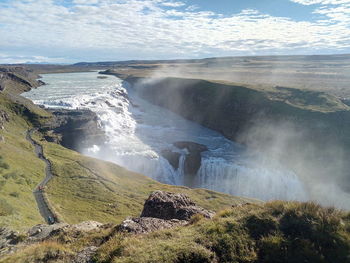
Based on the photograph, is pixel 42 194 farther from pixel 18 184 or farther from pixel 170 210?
pixel 170 210

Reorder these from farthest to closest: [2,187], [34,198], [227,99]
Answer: [227,99] < [34,198] < [2,187]

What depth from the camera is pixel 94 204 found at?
32.5m

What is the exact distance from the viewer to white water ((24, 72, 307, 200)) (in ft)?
178

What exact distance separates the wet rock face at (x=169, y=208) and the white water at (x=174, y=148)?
40863 mm

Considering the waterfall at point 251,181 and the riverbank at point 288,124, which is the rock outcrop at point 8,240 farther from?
the riverbank at point 288,124

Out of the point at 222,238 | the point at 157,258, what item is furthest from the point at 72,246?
the point at 222,238

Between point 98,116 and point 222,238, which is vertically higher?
point 222,238

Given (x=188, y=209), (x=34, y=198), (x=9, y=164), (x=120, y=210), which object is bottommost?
(x=120, y=210)

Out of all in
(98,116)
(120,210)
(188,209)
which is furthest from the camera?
(98,116)

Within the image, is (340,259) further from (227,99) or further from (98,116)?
(227,99)

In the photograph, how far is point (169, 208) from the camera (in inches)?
579

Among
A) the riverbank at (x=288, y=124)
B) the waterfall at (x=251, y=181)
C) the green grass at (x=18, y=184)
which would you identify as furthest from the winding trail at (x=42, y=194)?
the riverbank at (x=288, y=124)

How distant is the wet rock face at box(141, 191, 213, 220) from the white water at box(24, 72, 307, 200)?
40863 mm

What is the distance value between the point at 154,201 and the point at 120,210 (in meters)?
18.7
